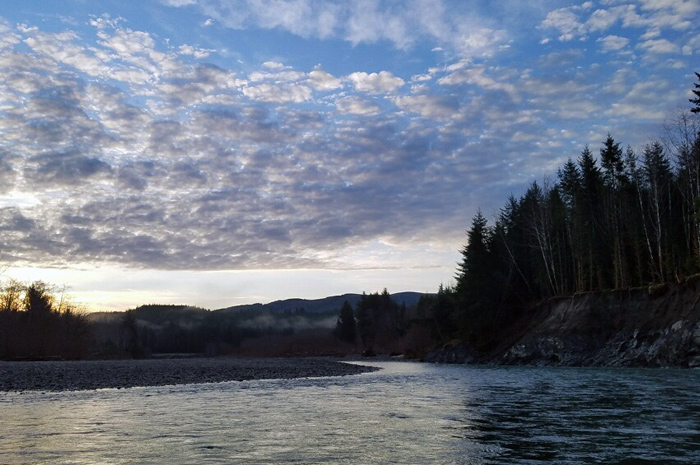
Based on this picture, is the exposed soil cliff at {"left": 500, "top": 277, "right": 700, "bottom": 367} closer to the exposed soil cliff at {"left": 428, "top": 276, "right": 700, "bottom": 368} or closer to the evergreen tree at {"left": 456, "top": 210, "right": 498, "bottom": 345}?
the exposed soil cliff at {"left": 428, "top": 276, "right": 700, "bottom": 368}

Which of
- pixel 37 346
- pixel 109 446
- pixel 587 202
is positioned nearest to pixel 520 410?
pixel 109 446

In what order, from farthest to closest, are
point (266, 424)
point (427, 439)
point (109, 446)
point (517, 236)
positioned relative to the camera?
point (517, 236) → point (266, 424) → point (427, 439) → point (109, 446)

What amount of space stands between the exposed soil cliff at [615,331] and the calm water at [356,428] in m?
24.2

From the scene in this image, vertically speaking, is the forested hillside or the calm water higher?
the forested hillside

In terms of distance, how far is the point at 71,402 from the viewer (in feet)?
71.5

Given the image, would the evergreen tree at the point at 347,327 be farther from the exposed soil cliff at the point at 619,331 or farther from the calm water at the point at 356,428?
the calm water at the point at 356,428

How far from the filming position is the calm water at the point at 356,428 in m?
10.8

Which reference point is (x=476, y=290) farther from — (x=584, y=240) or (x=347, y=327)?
(x=347, y=327)

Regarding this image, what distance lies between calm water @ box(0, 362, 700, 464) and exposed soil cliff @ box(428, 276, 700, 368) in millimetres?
24173

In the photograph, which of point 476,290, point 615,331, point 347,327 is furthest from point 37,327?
point 347,327

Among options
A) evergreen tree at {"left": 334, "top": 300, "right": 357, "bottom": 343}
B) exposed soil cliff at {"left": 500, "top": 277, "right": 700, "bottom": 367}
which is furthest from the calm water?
evergreen tree at {"left": 334, "top": 300, "right": 357, "bottom": 343}

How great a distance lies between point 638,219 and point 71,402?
57.7 meters

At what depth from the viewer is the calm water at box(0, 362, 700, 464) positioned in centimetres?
1084

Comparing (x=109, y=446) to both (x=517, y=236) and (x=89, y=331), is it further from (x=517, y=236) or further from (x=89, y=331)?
(x=89, y=331)
